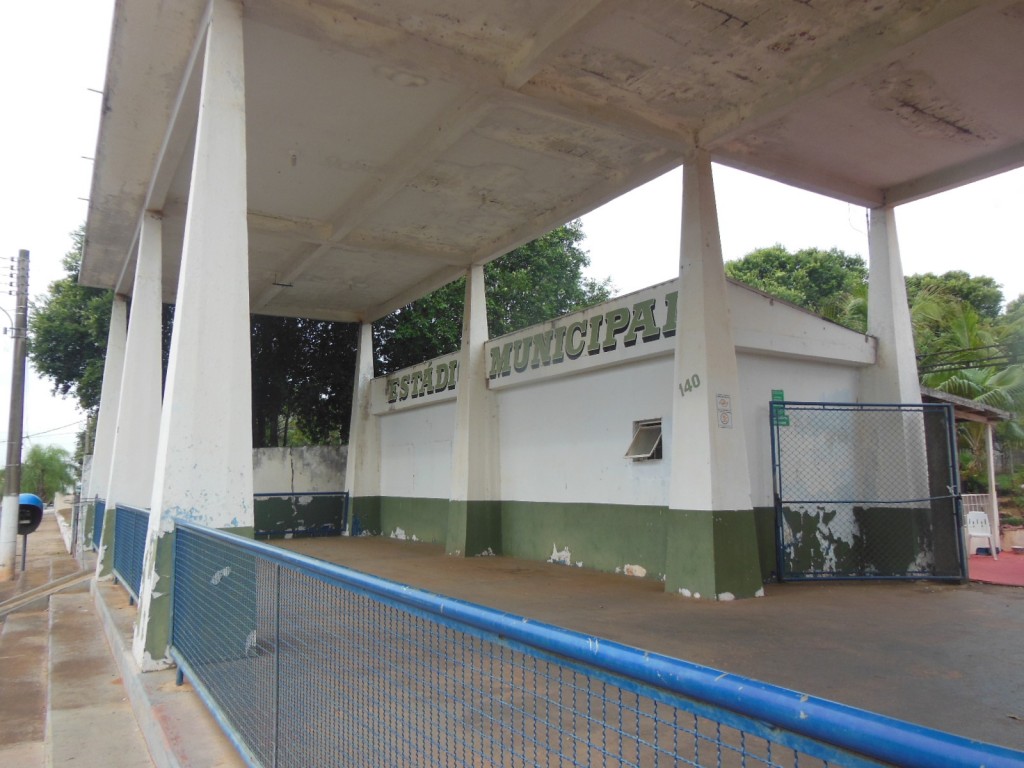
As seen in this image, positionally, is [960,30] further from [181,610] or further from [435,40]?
[181,610]

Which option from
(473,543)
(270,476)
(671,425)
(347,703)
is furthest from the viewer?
(270,476)

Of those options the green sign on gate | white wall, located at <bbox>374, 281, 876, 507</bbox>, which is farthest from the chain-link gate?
white wall, located at <bbox>374, 281, 876, 507</bbox>

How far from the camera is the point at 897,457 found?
9.40 meters

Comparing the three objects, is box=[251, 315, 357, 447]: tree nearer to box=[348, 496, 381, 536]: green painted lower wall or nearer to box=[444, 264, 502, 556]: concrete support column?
box=[348, 496, 381, 536]: green painted lower wall

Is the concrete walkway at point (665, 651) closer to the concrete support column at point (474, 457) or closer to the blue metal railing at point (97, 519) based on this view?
the concrete support column at point (474, 457)

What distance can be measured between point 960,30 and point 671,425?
4.89 metres

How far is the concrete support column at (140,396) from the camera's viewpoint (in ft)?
34.8

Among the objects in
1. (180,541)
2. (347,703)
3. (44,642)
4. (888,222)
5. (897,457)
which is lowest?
(44,642)

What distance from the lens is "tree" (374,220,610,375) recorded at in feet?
65.3

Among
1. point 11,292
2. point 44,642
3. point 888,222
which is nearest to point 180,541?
point 44,642

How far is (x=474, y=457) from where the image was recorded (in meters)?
12.6

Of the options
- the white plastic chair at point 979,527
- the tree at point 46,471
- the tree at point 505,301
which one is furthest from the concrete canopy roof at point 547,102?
the tree at point 46,471

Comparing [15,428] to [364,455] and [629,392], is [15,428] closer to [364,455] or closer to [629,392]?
[364,455]

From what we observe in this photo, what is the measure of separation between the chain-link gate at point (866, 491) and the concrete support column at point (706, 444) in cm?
103
